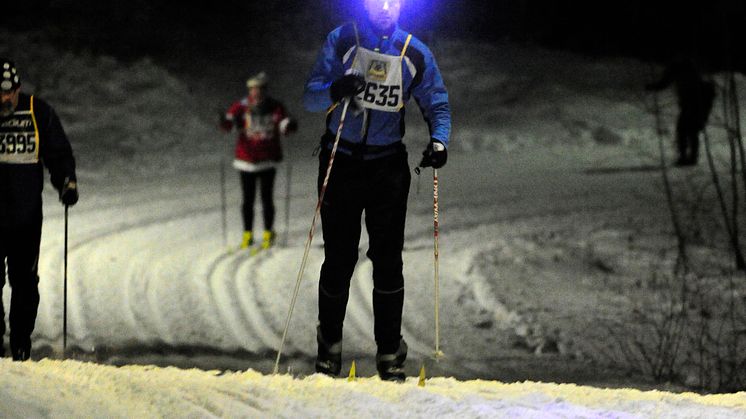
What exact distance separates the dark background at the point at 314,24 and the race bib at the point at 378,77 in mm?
13279

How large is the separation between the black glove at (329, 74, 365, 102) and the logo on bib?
0.33 ft

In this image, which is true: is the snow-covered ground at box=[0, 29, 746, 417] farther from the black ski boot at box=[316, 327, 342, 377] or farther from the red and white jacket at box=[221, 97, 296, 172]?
the red and white jacket at box=[221, 97, 296, 172]

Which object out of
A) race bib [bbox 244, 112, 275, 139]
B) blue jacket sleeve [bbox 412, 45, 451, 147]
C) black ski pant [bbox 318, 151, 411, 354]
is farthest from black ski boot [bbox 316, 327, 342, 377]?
race bib [bbox 244, 112, 275, 139]

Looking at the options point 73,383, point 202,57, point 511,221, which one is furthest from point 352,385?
point 202,57

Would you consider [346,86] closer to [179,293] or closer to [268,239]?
[179,293]

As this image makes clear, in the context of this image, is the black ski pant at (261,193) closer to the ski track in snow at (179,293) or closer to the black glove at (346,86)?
the ski track in snow at (179,293)

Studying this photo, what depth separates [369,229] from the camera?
5.98m

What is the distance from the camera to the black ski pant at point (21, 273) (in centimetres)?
641

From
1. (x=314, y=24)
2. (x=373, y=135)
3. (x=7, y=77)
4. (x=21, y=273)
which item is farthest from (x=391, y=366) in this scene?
(x=314, y=24)

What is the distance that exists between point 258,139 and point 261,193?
578mm

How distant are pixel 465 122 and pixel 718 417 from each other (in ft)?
51.0

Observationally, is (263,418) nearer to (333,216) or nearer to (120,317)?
(333,216)

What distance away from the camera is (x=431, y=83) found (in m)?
5.84

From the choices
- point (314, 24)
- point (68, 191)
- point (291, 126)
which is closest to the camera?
point (68, 191)
